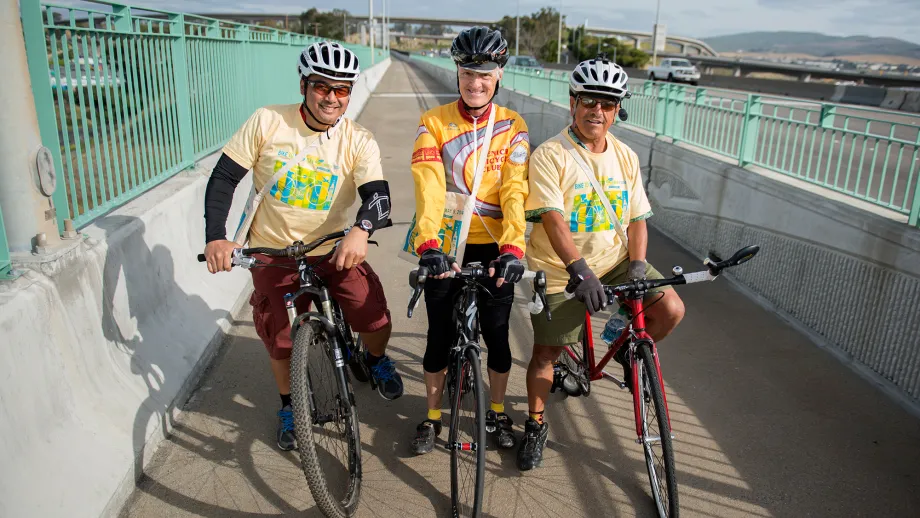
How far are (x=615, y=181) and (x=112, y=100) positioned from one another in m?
3.53

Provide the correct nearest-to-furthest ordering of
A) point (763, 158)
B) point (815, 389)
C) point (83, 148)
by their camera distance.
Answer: point (83, 148) < point (815, 389) < point (763, 158)

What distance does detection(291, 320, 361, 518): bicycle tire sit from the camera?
2.97 m

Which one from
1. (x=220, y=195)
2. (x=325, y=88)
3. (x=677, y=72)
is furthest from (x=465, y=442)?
(x=677, y=72)

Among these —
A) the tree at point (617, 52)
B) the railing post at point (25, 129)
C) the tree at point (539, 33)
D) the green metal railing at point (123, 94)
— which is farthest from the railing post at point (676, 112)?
the tree at point (539, 33)

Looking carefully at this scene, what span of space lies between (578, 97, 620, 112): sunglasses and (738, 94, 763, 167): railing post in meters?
4.16

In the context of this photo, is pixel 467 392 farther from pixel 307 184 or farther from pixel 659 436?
pixel 307 184

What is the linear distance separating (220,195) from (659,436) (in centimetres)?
246

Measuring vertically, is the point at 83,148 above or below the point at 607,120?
below

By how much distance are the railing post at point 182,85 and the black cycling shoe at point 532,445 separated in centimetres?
403

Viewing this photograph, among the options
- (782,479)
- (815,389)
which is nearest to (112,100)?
(782,479)

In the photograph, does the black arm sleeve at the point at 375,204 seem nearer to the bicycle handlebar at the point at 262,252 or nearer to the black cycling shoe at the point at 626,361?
the bicycle handlebar at the point at 262,252

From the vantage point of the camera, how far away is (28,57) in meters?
3.49

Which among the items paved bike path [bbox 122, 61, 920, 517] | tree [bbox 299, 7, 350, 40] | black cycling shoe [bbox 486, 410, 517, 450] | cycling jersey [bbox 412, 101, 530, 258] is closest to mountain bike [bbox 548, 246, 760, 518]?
paved bike path [bbox 122, 61, 920, 517]

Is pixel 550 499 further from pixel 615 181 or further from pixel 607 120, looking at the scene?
pixel 607 120
